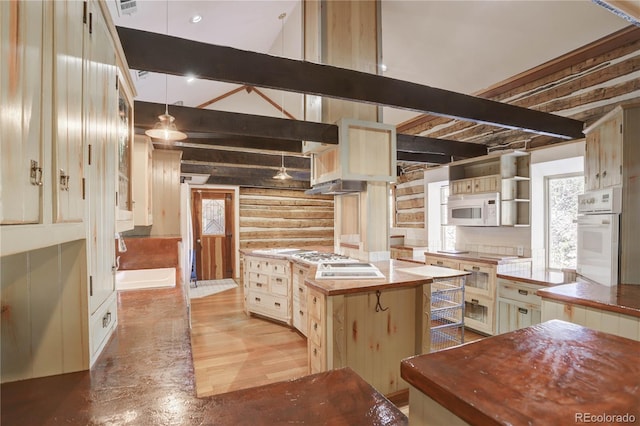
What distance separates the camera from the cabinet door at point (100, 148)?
1034mm

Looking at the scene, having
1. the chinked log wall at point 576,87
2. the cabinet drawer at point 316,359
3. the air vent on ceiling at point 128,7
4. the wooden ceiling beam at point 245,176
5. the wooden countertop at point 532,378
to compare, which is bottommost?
the cabinet drawer at point 316,359

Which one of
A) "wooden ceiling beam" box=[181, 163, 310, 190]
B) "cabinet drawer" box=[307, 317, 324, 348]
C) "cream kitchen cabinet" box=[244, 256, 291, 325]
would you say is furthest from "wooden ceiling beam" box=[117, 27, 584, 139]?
"wooden ceiling beam" box=[181, 163, 310, 190]

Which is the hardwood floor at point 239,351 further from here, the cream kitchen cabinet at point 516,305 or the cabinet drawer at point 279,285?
the cream kitchen cabinet at point 516,305

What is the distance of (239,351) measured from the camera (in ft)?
11.6

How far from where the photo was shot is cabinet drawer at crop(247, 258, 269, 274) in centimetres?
465

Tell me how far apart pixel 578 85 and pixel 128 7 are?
469 centimetres

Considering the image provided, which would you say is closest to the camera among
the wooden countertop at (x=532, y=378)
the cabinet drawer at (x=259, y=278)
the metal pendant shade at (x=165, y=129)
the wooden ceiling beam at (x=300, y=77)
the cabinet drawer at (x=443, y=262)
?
the wooden countertop at (x=532, y=378)

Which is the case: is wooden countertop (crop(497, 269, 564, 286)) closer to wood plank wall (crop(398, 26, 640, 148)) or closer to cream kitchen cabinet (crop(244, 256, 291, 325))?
wood plank wall (crop(398, 26, 640, 148))

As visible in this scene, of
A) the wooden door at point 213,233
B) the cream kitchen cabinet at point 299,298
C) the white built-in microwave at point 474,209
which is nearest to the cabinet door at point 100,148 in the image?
the cream kitchen cabinet at point 299,298

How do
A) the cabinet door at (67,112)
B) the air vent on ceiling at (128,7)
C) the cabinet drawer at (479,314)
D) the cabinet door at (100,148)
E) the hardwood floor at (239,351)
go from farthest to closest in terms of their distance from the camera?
the cabinet drawer at (479,314) → the hardwood floor at (239,351) → the air vent on ceiling at (128,7) → the cabinet door at (100,148) → the cabinet door at (67,112)

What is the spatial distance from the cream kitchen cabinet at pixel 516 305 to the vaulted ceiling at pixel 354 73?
1732mm

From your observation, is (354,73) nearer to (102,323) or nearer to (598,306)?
(102,323)

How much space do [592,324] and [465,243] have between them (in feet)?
9.74

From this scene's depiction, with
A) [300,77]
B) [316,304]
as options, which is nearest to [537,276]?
[316,304]
